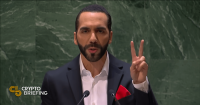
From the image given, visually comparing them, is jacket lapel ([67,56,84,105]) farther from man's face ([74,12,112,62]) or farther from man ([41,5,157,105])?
man's face ([74,12,112,62])

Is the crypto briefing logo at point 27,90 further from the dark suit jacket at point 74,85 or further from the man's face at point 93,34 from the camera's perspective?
the man's face at point 93,34

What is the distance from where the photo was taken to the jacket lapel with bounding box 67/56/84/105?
1375 millimetres

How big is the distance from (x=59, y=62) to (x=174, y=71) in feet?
4.96

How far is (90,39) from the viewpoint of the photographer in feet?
4.36

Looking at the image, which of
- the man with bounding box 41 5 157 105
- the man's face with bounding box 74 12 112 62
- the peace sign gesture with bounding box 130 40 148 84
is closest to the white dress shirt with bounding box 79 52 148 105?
the man with bounding box 41 5 157 105

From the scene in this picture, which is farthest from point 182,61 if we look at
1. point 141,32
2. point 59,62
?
point 59,62

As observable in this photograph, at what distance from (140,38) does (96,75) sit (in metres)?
1.34

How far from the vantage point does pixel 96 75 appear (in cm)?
149

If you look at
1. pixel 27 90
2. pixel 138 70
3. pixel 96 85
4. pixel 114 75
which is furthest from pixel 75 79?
pixel 27 90

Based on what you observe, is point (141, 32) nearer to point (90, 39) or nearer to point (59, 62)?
point (59, 62)

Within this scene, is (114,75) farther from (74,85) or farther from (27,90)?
(27,90)

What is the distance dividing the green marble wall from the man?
1200mm

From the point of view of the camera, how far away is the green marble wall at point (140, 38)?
2674 mm

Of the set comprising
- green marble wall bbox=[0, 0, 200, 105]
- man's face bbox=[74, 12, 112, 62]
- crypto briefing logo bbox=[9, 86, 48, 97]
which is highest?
man's face bbox=[74, 12, 112, 62]
